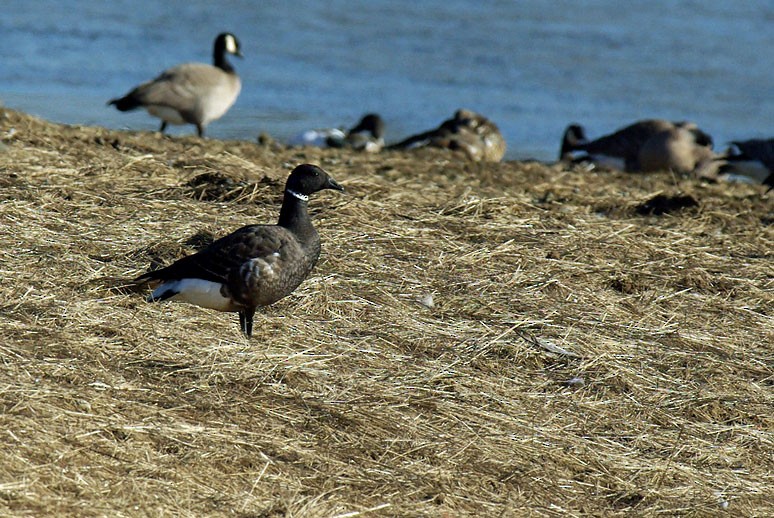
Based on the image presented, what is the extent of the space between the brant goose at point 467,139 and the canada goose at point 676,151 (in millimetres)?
1842

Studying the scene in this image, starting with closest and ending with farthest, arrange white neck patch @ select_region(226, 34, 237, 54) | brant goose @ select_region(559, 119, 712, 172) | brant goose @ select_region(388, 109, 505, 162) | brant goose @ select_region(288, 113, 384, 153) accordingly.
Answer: brant goose @ select_region(388, 109, 505, 162)
brant goose @ select_region(288, 113, 384, 153)
brant goose @ select_region(559, 119, 712, 172)
white neck patch @ select_region(226, 34, 237, 54)

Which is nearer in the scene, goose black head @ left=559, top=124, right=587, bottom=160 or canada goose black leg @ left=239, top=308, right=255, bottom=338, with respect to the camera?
canada goose black leg @ left=239, top=308, right=255, bottom=338

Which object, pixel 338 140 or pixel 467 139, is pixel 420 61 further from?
pixel 467 139

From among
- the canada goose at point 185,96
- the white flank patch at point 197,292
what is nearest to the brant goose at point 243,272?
the white flank patch at point 197,292

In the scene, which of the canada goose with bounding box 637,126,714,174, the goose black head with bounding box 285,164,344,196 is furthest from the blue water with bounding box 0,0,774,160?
the goose black head with bounding box 285,164,344,196

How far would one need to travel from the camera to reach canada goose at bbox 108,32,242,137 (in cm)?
1316

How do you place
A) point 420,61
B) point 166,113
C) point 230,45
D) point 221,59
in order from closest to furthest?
point 166,113
point 221,59
point 230,45
point 420,61

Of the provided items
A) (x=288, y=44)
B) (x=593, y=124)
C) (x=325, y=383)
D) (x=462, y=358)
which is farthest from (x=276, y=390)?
(x=288, y=44)

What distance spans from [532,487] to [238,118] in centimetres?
1280

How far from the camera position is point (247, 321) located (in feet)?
18.9

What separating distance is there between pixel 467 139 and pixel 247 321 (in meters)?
7.57

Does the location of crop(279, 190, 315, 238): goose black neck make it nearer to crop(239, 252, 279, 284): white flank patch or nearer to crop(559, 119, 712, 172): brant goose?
crop(239, 252, 279, 284): white flank patch

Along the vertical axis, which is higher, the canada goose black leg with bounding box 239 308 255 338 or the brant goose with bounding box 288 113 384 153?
the canada goose black leg with bounding box 239 308 255 338

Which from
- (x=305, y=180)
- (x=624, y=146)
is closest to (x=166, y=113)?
(x=624, y=146)
